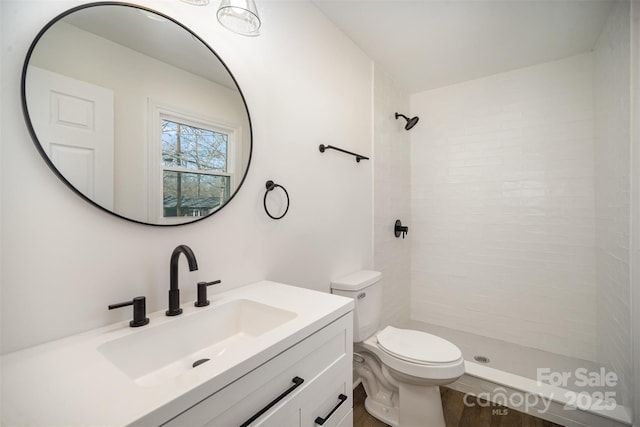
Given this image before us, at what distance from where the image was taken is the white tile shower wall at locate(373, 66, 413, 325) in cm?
232

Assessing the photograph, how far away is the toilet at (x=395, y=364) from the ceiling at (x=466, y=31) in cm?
168

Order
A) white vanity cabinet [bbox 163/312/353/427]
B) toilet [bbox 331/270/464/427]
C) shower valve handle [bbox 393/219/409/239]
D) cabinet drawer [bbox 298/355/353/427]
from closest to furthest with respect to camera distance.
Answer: white vanity cabinet [bbox 163/312/353/427], cabinet drawer [bbox 298/355/353/427], toilet [bbox 331/270/464/427], shower valve handle [bbox 393/219/409/239]

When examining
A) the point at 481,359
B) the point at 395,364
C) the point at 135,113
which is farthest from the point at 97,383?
the point at 481,359

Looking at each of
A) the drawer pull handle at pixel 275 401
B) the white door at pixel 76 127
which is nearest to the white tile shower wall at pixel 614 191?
the drawer pull handle at pixel 275 401

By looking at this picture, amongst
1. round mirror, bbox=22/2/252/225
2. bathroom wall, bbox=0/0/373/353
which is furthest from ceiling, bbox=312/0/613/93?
round mirror, bbox=22/2/252/225

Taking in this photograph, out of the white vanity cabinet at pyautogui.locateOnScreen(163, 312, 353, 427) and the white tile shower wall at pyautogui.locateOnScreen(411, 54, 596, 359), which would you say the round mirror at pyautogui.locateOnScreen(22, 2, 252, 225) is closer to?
the white vanity cabinet at pyautogui.locateOnScreen(163, 312, 353, 427)

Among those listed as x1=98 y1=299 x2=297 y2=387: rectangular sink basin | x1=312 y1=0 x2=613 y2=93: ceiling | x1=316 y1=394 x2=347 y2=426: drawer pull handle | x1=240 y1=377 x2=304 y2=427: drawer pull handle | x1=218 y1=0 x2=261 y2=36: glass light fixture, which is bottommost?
x1=316 y1=394 x2=347 y2=426: drawer pull handle

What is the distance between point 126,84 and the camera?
0.91 metres

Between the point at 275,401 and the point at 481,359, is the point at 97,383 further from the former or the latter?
the point at 481,359

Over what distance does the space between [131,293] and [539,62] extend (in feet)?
10.5

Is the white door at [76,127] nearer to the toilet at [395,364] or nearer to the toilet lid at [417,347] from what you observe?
the toilet at [395,364]

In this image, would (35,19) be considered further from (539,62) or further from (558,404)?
(539,62)

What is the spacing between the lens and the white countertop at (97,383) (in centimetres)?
49

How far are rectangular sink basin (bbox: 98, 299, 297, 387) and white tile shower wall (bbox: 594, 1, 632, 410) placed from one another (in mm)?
1915
